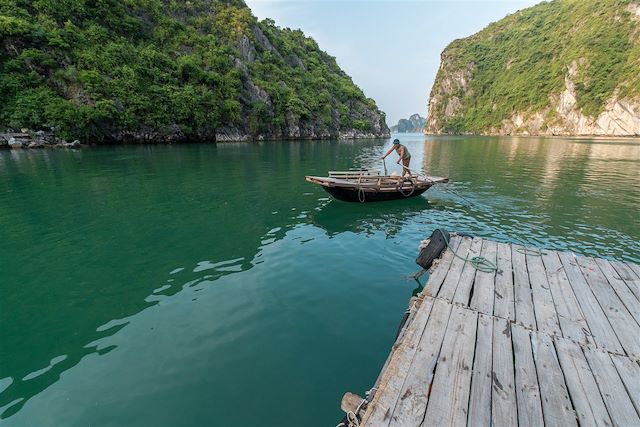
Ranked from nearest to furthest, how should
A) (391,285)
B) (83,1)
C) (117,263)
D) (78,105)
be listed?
1. (391,285)
2. (117,263)
3. (78,105)
4. (83,1)

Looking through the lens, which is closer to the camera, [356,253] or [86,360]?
[86,360]

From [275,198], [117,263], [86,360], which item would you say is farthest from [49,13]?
[86,360]

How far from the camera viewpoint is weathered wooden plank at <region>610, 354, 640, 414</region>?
11.0ft

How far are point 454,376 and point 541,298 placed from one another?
3.15m

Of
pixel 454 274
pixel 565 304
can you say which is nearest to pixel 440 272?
pixel 454 274

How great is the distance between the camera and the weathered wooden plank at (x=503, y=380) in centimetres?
306

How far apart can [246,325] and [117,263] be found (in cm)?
546

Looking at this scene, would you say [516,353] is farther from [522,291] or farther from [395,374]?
[522,291]

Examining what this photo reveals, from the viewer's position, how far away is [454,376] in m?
3.55

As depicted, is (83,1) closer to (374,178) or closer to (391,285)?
(374,178)

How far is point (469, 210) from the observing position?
49.9 feet

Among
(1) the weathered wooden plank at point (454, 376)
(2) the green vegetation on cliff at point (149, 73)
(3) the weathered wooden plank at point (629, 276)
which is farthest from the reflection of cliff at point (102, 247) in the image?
(2) the green vegetation on cliff at point (149, 73)

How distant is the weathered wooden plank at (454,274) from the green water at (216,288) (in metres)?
1.49

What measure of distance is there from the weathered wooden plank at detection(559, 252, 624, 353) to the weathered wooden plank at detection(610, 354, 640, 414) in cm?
21
